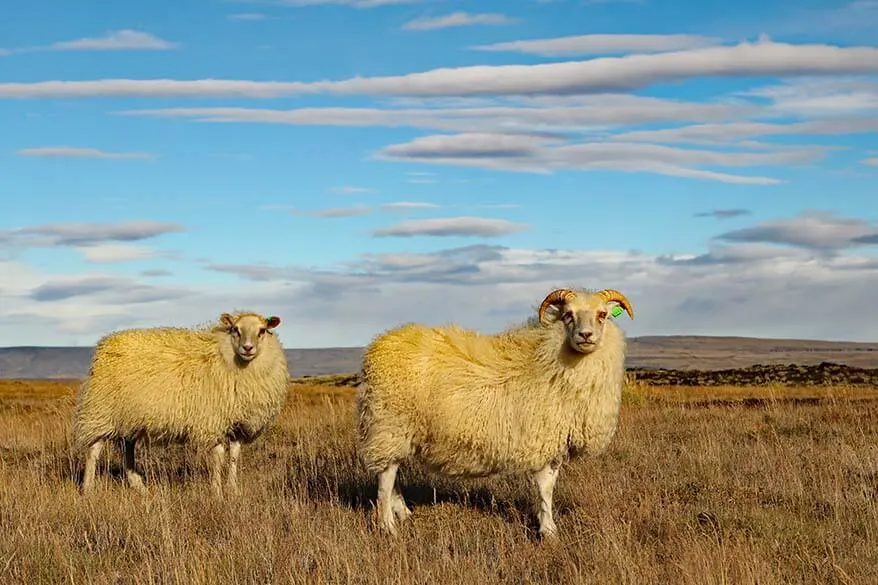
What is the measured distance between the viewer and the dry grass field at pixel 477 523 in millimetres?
8031

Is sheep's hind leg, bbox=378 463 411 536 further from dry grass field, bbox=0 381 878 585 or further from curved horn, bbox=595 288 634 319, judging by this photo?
curved horn, bbox=595 288 634 319

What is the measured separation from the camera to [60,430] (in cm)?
1797

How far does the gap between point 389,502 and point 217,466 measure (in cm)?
315

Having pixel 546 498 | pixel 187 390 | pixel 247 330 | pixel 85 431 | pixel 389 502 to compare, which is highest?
pixel 247 330

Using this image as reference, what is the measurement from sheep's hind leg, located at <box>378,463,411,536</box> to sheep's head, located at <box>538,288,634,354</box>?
223 centimetres

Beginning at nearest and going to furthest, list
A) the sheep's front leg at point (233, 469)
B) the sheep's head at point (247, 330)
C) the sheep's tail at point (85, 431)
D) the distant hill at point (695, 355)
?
the sheep's front leg at point (233, 469) < the sheep's head at point (247, 330) < the sheep's tail at point (85, 431) < the distant hill at point (695, 355)

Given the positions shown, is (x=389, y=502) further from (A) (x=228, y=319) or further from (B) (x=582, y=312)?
(A) (x=228, y=319)

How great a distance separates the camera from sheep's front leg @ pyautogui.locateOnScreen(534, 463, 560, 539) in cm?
966

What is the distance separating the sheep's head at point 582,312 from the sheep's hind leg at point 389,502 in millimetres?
2232

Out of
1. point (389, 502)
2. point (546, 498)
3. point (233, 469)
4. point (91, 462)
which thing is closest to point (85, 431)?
point (91, 462)

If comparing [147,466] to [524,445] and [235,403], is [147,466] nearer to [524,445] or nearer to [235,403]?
[235,403]

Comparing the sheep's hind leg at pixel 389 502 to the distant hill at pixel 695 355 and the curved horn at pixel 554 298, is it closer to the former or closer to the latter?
the curved horn at pixel 554 298

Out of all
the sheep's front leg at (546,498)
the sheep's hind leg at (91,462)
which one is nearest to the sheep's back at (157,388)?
the sheep's hind leg at (91,462)

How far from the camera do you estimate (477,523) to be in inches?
393
